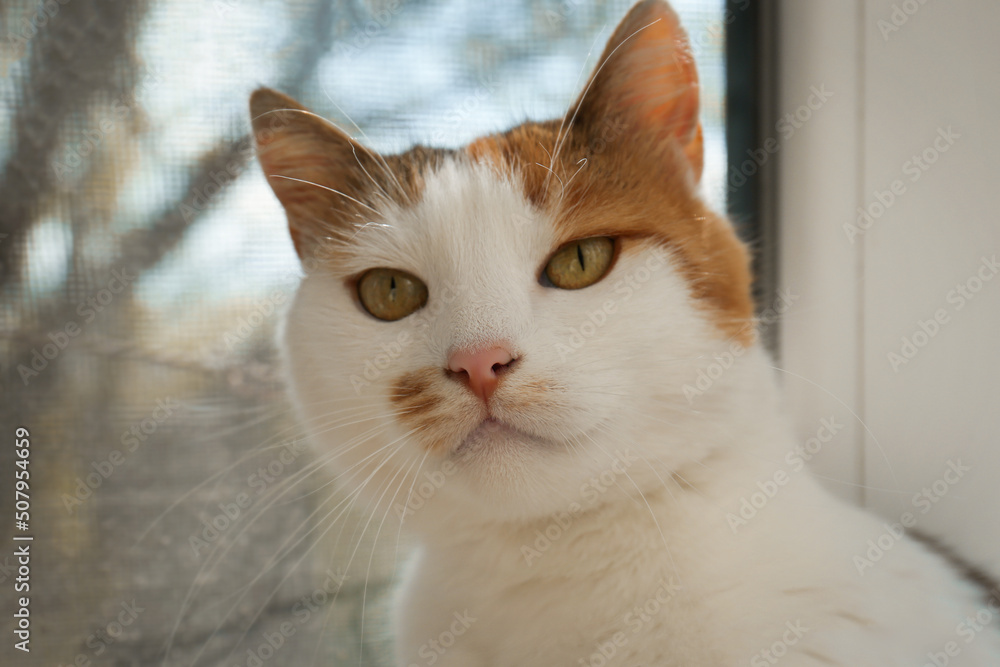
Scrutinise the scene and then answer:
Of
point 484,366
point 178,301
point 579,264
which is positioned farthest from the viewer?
point 178,301

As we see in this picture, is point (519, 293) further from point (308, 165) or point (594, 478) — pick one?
point (308, 165)

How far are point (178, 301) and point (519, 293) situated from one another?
703mm

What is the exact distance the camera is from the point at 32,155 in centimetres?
115

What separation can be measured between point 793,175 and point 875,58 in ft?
0.79

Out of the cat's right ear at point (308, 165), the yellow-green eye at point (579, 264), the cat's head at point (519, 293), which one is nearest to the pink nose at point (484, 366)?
the cat's head at point (519, 293)

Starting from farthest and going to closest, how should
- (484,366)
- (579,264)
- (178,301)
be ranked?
(178,301), (579,264), (484,366)

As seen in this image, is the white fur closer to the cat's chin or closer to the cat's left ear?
the cat's chin

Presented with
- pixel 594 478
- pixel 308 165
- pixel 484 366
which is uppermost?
pixel 308 165

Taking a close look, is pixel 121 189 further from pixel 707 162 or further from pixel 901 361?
pixel 901 361

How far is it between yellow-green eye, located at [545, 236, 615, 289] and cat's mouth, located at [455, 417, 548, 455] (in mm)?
211

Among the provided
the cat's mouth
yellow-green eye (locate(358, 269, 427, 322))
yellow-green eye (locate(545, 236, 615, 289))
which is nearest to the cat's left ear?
yellow-green eye (locate(545, 236, 615, 289))

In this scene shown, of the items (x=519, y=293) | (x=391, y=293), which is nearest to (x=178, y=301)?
(x=391, y=293)

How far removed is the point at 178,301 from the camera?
1213mm

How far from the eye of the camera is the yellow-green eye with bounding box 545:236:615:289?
0.88 metres
